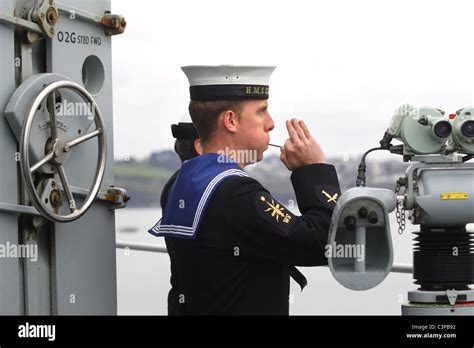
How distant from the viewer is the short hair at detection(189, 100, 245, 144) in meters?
4.20

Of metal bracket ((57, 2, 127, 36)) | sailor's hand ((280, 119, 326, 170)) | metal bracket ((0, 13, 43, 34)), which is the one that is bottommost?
sailor's hand ((280, 119, 326, 170))

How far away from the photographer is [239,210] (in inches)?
158

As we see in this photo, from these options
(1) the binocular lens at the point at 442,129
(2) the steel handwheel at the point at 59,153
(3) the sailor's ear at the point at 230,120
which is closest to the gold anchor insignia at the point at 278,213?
(3) the sailor's ear at the point at 230,120

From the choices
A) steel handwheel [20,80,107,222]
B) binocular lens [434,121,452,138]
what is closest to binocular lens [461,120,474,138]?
binocular lens [434,121,452,138]

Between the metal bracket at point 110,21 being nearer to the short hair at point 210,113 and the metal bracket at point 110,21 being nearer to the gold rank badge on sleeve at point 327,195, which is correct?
the short hair at point 210,113

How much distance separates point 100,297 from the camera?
186 inches

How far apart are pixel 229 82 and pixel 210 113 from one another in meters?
0.14

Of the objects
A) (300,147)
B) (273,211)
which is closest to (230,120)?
(300,147)

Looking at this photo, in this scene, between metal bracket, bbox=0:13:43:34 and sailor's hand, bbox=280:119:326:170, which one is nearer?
sailor's hand, bbox=280:119:326:170

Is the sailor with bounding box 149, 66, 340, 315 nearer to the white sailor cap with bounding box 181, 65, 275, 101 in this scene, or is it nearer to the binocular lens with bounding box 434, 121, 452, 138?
the white sailor cap with bounding box 181, 65, 275, 101

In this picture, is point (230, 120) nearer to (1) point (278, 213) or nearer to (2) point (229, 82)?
(2) point (229, 82)

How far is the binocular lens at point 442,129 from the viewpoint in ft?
13.7

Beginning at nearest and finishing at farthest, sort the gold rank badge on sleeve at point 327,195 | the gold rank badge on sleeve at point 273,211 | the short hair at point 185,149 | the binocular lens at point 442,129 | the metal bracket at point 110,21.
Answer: the gold rank badge on sleeve at point 273,211, the gold rank badge on sleeve at point 327,195, the binocular lens at point 442,129, the metal bracket at point 110,21, the short hair at point 185,149

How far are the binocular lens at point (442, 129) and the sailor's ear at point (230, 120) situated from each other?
2.31 ft
